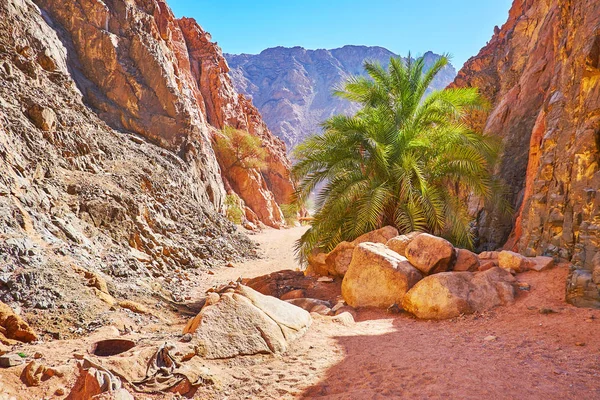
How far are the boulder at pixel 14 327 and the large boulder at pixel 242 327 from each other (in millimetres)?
2012

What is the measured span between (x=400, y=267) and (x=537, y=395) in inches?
131

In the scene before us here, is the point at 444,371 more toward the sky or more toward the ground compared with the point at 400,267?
more toward the ground

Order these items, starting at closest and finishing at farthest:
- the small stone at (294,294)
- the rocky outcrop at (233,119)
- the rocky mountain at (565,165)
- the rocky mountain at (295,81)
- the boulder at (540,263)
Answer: the rocky mountain at (565,165) < the boulder at (540,263) < the small stone at (294,294) < the rocky outcrop at (233,119) < the rocky mountain at (295,81)

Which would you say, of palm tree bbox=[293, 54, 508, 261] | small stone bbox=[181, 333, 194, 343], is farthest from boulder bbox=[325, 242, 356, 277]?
small stone bbox=[181, 333, 194, 343]

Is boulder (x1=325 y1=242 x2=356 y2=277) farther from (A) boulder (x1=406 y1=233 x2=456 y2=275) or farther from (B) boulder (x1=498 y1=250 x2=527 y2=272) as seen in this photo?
(B) boulder (x1=498 y1=250 x2=527 y2=272)

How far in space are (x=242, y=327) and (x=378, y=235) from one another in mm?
4719

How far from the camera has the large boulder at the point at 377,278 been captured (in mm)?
5469

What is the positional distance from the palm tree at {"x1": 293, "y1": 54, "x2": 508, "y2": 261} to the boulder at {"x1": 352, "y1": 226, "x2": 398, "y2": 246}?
0.26 m

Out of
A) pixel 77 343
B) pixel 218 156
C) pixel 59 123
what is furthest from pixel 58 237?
pixel 218 156

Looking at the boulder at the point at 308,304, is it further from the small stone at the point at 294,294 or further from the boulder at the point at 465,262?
the boulder at the point at 465,262

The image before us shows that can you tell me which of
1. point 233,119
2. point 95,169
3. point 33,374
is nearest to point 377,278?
point 33,374

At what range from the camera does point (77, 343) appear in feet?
12.9

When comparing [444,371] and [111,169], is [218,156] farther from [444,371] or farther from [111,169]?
[444,371]

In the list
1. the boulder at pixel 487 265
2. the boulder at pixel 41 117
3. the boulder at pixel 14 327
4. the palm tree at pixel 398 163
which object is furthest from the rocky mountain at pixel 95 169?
the boulder at pixel 487 265
